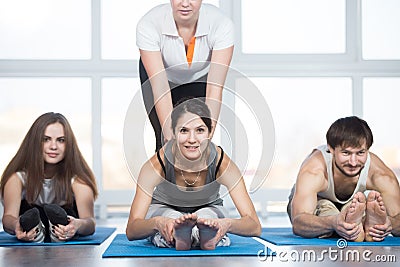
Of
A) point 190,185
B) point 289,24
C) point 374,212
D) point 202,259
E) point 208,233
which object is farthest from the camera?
point 289,24

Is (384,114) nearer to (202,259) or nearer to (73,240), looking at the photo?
(73,240)

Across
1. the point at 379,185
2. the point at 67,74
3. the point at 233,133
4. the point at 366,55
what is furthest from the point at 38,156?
the point at 366,55

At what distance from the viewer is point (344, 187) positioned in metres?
3.12

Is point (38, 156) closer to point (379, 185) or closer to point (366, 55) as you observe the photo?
point (379, 185)

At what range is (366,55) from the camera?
547cm

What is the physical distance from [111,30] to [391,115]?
2.16 metres

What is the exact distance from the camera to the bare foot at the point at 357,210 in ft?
8.69

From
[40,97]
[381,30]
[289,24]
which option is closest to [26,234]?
[40,97]

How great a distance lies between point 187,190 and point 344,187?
31.3 inches

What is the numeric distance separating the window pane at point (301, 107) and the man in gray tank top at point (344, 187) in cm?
229

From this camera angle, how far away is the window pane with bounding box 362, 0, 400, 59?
5.46 m

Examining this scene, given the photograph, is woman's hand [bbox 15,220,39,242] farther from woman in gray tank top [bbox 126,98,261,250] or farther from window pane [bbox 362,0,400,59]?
window pane [bbox 362,0,400,59]

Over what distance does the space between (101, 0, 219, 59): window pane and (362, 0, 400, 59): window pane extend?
1.55 metres

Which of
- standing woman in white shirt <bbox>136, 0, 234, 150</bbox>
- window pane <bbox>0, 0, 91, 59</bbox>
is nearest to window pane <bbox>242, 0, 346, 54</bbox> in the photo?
window pane <bbox>0, 0, 91, 59</bbox>
